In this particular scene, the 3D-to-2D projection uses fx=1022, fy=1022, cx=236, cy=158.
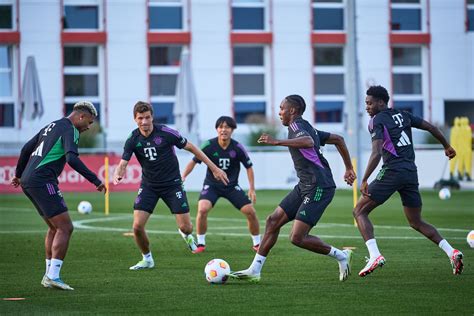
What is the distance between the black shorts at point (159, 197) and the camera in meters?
14.7

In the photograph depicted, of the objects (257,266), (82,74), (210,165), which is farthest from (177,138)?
(82,74)

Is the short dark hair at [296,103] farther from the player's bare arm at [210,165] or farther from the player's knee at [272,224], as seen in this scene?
the player's bare arm at [210,165]

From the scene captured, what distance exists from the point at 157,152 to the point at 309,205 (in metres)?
3.22

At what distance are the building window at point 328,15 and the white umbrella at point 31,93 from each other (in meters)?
15.0

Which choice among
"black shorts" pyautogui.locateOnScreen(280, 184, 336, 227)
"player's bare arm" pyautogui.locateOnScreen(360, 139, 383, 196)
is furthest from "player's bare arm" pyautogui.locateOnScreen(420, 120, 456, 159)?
"black shorts" pyautogui.locateOnScreen(280, 184, 336, 227)

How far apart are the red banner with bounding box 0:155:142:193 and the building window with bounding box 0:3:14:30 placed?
1152 centimetres

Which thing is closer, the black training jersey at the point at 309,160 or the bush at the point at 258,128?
the black training jersey at the point at 309,160

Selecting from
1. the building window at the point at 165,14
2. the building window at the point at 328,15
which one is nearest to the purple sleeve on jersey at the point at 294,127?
the building window at the point at 165,14

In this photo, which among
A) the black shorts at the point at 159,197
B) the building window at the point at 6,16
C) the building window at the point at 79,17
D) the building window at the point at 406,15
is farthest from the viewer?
the building window at the point at 406,15

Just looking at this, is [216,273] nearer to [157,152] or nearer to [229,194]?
[157,152]

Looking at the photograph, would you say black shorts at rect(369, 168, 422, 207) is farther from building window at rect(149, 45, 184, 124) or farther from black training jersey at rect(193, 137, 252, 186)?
building window at rect(149, 45, 184, 124)

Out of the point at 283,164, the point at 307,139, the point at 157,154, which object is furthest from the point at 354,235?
the point at 283,164

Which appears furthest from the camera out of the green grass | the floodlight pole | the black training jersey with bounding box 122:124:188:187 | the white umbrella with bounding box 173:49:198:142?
the white umbrella with bounding box 173:49:198:142

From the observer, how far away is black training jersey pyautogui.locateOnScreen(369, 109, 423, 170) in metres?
13.0
